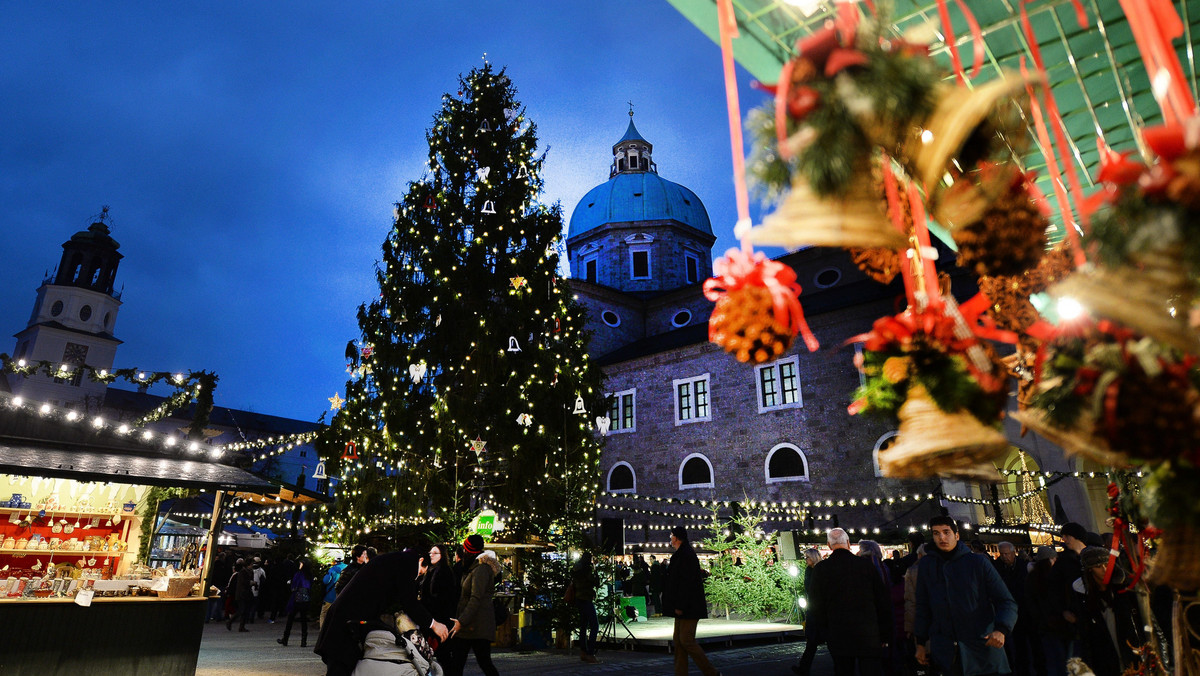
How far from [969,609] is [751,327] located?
12.1ft

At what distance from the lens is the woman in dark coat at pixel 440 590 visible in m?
6.30

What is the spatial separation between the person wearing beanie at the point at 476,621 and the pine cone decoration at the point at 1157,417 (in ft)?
19.8

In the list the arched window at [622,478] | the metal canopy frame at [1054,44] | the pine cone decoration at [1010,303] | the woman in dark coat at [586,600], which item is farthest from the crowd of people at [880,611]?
the arched window at [622,478]

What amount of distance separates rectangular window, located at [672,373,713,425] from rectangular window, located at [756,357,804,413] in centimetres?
217

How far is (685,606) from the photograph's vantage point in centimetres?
682

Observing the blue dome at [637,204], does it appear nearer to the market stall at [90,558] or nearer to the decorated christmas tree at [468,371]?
the decorated christmas tree at [468,371]

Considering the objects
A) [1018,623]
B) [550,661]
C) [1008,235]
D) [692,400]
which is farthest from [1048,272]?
[692,400]

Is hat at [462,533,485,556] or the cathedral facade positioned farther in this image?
the cathedral facade

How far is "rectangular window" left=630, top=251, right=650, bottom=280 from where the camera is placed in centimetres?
3525

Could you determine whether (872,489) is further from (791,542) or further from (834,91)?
(834,91)

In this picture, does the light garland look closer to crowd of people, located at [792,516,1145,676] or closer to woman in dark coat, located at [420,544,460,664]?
woman in dark coat, located at [420,544,460,664]

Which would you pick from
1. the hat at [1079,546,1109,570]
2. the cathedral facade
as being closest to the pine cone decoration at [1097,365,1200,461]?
the hat at [1079,546,1109,570]

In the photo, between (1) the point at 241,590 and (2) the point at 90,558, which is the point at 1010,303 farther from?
(1) the point at 241,590

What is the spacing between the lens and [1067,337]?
5.12ft
